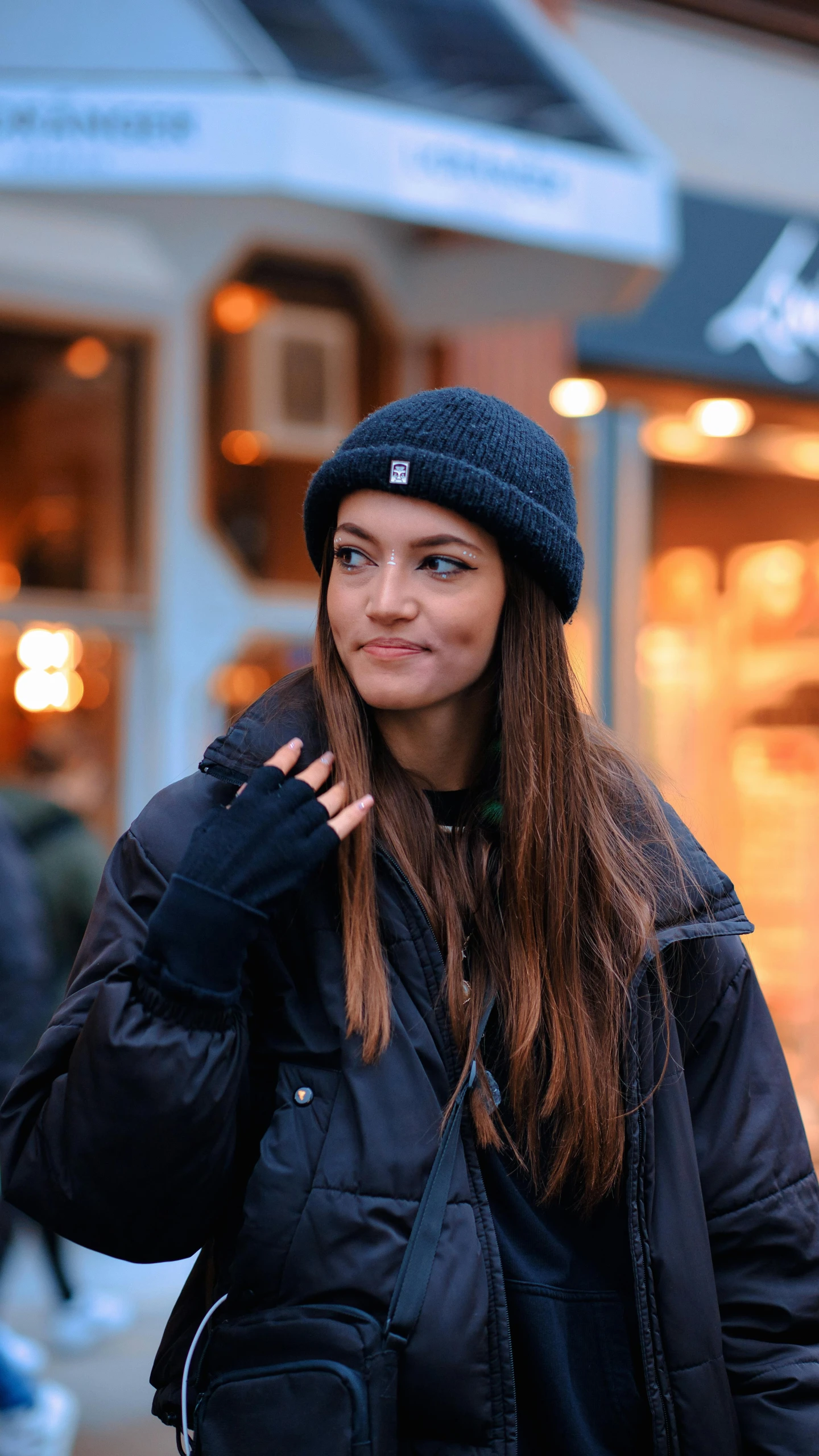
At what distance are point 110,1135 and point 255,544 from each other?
4741mm

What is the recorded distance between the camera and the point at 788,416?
7.14 meters

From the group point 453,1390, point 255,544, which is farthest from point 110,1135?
point 255,544

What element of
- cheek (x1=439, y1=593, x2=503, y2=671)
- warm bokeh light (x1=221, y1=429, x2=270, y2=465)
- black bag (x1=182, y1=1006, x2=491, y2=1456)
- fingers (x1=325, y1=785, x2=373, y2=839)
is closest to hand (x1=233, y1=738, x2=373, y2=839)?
fingers (x1=325, y1=785, x2=373, y2=839)

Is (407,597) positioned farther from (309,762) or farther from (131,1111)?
(131,1111)

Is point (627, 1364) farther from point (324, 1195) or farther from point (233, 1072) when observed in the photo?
point (233, 1072)

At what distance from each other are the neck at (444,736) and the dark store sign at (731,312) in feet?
15.1

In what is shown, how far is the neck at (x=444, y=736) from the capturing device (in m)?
1.91

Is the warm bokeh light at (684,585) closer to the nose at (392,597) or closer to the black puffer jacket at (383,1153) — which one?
the black puffer jacket at (383,1153)

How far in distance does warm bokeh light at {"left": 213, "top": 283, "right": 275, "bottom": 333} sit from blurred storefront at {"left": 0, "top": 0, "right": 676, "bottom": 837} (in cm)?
1

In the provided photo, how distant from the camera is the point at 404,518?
5.89 feet

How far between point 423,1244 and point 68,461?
4.74 m

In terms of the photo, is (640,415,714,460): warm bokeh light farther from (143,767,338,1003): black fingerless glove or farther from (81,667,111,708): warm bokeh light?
(143,767,338,1003): black fingerless glove

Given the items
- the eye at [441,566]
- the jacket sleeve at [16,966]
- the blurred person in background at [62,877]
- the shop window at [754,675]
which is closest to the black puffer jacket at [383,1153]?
the eye at [441,566]

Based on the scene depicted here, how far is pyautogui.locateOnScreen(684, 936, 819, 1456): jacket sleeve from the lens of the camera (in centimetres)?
177
